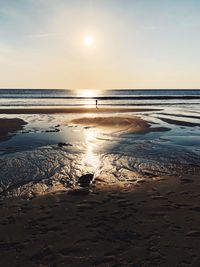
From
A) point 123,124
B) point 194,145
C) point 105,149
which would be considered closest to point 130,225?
point 105,149

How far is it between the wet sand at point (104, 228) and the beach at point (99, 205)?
0.02 m

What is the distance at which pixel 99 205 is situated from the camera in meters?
7.69

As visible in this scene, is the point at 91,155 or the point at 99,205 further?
the point at 91,155

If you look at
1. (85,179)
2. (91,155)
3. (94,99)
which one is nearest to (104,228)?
(85,179)

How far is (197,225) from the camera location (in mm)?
6473

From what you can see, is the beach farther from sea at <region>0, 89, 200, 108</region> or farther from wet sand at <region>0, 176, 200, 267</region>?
sea at <region>0, 89, 200, 108</region>

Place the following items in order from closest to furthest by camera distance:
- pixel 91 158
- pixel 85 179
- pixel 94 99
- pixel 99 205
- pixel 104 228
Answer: pixel 104 228 → pixel 99 205 → pixel 85 179 → pixel 91 158 → pixel 94 99

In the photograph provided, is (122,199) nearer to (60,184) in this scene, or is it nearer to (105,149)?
(60,184)

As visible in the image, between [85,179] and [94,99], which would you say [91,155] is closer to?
[85,179]

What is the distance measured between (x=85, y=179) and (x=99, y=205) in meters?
2.17

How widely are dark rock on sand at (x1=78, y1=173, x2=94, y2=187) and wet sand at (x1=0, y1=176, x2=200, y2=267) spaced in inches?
28.0

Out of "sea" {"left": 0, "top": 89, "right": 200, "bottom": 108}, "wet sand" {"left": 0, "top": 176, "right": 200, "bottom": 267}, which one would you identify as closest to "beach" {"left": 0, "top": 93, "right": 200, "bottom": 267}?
"wet sand" {"left": 0, "top": 176, "right": 200, "bottom": 267}

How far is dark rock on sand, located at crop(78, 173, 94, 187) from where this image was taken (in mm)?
9328

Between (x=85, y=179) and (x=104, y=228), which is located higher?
(x=85, y=179)
